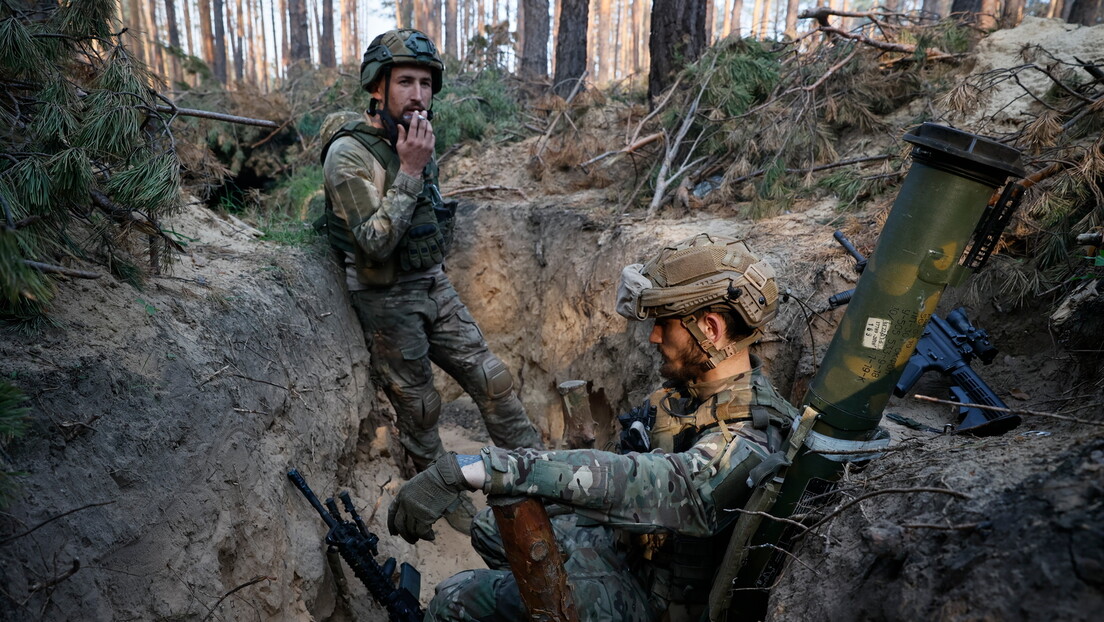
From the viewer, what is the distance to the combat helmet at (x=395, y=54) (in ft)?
12.8

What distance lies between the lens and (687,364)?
256 centimetres

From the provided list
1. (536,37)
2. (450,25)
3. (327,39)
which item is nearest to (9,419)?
(536,37)

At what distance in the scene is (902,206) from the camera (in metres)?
1.95

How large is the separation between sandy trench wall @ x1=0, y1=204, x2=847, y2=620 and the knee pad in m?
0.78

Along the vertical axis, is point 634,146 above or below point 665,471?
above

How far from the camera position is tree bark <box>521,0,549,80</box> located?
1007 centimetres

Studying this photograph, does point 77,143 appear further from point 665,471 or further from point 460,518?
point 460,518

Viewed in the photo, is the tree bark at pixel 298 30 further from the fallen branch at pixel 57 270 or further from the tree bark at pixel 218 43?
the fallen branch at pixel 57 270

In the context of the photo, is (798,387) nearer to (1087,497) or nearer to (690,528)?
(690,528)

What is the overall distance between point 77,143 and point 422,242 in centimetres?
184

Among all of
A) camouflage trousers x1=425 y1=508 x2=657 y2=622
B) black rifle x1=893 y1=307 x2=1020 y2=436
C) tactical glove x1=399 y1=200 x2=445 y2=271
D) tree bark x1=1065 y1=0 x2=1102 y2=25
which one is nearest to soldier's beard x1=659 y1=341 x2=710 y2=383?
camouflage trousers x1=425 y1=508 x2=657 y2=622

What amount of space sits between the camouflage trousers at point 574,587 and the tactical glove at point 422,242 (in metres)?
1.73

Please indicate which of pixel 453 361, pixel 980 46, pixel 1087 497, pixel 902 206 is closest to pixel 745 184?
pixel 980 46

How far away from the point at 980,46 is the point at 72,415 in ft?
20.3
